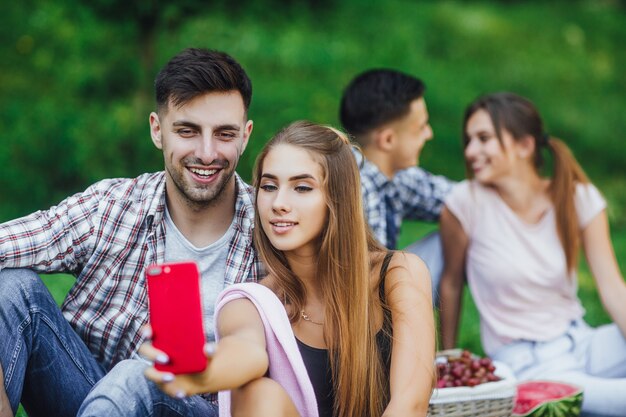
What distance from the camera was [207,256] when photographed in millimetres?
3234

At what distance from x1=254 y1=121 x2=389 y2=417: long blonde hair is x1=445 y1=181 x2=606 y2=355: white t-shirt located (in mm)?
1402

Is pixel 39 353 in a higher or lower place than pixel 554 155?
lower

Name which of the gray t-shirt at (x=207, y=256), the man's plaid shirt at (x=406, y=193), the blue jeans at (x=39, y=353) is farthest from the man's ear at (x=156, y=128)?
the man's plaid shirt at (x=406, y=193)

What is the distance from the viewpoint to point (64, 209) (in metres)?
3.10

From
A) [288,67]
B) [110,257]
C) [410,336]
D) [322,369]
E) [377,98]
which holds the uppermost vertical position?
[288,67]

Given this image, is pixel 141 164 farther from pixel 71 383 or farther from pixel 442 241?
pixel 71 383

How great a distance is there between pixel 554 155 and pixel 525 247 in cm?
49

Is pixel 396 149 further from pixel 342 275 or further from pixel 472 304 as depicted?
pixel 472 304

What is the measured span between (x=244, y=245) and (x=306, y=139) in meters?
0.52

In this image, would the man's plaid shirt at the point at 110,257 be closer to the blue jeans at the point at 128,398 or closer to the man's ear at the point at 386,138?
the blue jeans at the point at 128,398

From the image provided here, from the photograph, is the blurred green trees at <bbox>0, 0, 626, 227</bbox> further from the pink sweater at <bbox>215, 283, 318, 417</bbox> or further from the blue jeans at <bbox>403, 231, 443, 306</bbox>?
the pink sweater at <bbox>215, 283, 318, 417</bbox>

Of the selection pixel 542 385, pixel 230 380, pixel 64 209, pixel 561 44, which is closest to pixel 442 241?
pixel 542 385

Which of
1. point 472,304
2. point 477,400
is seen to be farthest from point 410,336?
point 472,304

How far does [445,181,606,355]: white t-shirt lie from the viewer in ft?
13.7
